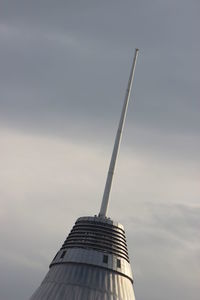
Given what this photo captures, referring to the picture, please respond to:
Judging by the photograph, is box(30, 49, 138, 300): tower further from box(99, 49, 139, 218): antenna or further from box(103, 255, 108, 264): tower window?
box(99, 49, 139, 218): antenna

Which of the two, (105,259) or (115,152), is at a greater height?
(115,152)

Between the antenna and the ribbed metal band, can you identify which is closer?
the ribbed metal band

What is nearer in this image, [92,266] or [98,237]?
[92,266]

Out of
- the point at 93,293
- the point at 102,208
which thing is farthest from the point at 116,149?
the point at 93,293

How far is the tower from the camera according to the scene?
7694 centimetres

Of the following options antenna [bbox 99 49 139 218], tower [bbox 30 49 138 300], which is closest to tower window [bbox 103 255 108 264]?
tower [bbox 30 49 138 300]

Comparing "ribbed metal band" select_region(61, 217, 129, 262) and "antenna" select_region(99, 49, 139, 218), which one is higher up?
"antenna" select_region(99, 49, 139, 218)

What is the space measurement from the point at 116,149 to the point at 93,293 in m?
38.3

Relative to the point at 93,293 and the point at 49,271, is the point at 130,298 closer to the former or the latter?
the point at 93,293

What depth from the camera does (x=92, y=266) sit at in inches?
3191

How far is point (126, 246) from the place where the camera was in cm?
9031

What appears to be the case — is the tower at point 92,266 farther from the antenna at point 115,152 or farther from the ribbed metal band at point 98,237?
the antenna at point 115,152

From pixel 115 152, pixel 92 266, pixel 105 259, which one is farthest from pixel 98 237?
pixel 115 152

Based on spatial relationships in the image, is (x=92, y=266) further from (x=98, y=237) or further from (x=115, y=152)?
(x=115, y=152)
